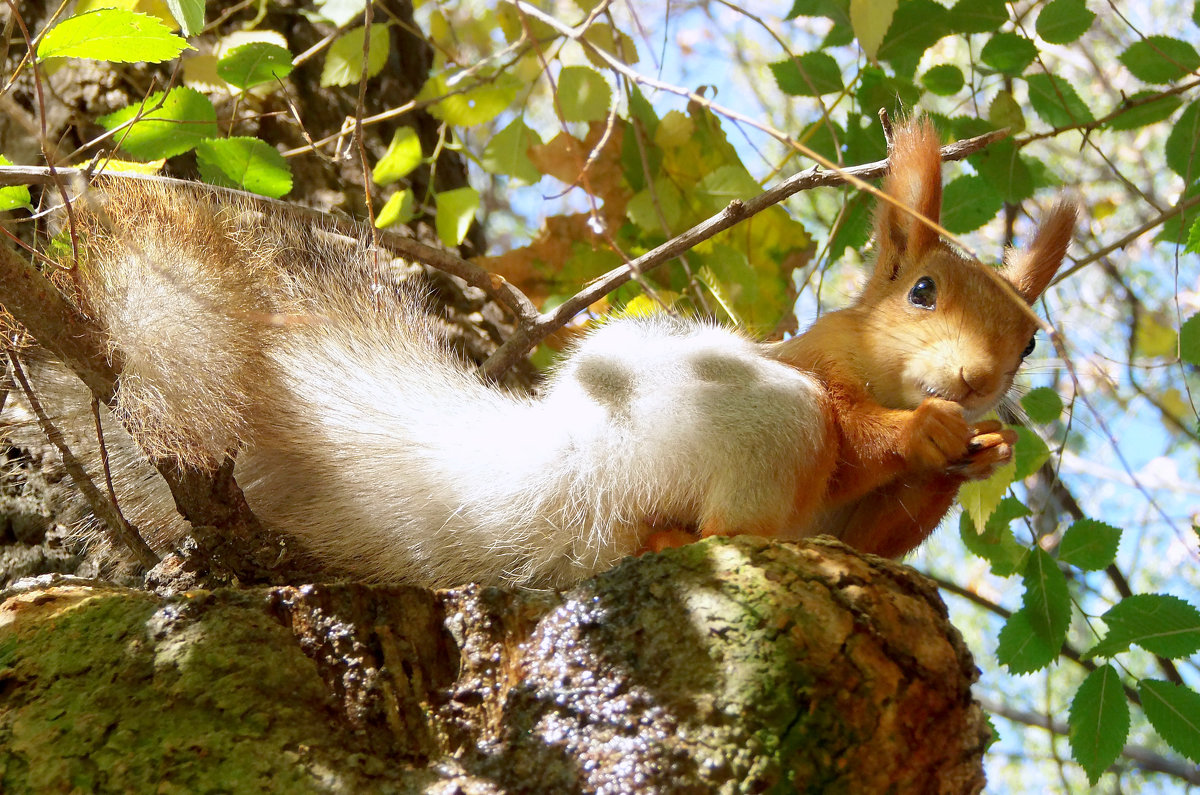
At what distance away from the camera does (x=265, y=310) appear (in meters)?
1.72

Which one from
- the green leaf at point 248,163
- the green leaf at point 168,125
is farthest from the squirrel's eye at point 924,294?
the green leaf at point 168,125

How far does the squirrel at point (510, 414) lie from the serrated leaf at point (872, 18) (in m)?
0.19

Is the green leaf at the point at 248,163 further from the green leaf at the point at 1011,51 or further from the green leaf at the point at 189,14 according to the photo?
the green leaf at the point at 1011,51

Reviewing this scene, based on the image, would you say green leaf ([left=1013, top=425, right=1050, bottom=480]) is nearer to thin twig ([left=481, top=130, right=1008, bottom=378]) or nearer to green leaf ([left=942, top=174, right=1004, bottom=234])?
green leaf ([left=942, top=174, right=1004, bottom=234])

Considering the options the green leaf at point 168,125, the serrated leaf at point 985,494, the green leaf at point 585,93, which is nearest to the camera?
the green leaf at point 168,125

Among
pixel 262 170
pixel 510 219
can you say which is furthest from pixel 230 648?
pixel 510 219

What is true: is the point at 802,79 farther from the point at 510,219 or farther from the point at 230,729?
the point at 510,219

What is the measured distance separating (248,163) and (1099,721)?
178cm

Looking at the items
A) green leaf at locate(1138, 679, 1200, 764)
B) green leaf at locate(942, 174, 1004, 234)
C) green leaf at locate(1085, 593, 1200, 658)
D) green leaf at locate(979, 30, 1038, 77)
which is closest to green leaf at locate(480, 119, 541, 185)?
green leaf at locate(942, 174, 1004, 234)

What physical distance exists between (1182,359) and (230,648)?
1.77 m

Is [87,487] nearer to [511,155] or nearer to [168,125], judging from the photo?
[168,125]

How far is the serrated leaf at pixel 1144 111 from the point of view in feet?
6.56

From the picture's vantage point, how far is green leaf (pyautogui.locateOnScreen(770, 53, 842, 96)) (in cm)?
209

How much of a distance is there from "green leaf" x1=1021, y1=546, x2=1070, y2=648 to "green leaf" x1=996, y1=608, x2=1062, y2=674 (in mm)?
10
